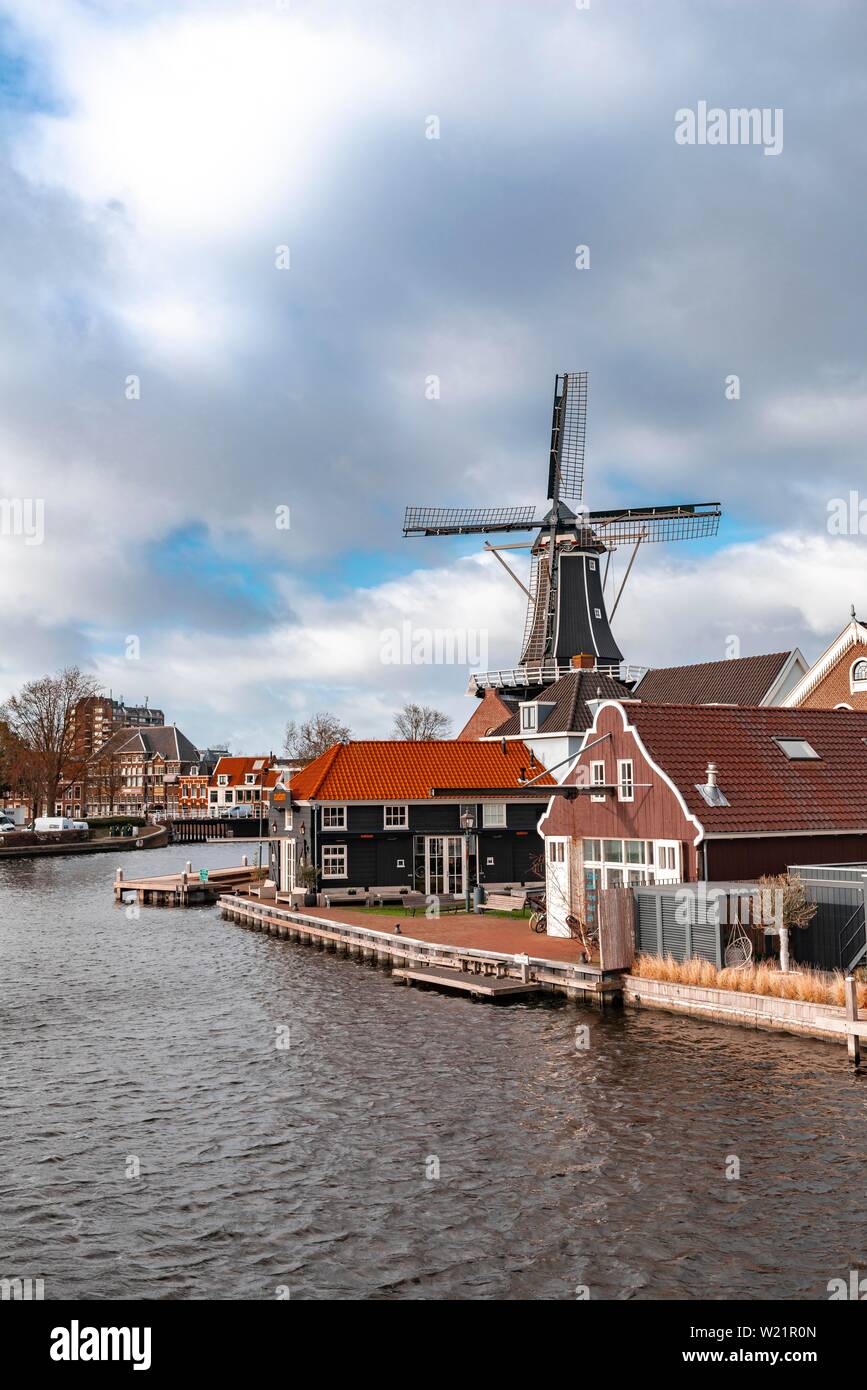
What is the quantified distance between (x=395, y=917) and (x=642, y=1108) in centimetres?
2258

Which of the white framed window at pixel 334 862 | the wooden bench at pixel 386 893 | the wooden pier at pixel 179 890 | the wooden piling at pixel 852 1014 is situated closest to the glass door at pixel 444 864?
the wooden bench at pixel 386 893

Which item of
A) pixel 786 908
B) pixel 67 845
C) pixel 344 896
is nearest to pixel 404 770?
pixel 344 896

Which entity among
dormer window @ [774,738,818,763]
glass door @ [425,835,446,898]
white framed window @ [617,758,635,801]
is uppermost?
dormer window @ [774,738,818,763]

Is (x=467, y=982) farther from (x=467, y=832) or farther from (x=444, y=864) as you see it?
(x=444, y=864)

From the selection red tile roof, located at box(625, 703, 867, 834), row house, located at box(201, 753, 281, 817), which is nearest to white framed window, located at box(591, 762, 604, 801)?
red tile roof, located at box(625, 703, 867, 834)

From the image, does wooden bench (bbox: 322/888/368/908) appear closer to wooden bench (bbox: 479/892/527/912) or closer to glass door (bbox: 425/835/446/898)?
glass door (bbox: 425/835/446/898)

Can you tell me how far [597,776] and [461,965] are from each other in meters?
6.71

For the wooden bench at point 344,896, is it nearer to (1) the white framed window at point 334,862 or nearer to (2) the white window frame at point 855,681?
(1) the white framed window at point 334,862

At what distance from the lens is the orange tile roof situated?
45375 mm

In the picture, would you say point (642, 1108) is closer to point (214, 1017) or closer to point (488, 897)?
point (214, 1017)

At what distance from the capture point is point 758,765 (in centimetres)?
3144

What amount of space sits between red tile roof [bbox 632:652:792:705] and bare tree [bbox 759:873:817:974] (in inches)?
1206

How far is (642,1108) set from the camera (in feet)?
61.3
